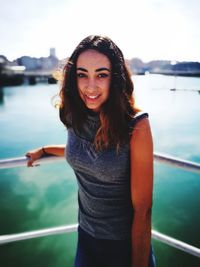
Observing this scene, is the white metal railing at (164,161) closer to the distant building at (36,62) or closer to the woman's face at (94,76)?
the woman's face at (94,76)

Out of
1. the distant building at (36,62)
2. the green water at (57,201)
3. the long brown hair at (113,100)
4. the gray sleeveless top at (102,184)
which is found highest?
the distant building at (36,62)

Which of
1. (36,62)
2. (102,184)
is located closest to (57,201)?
(102,184)

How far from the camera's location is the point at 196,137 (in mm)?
24422

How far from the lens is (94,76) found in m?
1.03

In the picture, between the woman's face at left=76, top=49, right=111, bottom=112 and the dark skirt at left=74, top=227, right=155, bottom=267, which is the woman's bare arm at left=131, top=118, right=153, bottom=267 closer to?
the dark skirt at left=74, top=227, right=155, bottom=267

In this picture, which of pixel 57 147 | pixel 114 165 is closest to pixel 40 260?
pixel 57 147

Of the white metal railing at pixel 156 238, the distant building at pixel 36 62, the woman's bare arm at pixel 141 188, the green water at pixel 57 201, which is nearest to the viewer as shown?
the woman's bare arm at pixel 141 188

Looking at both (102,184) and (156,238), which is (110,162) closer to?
(102,184)

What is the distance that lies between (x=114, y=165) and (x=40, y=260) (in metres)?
6.68

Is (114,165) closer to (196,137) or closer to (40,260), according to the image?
(40,260)

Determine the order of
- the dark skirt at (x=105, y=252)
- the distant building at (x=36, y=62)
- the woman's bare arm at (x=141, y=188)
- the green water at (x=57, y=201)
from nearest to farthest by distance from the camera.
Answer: the woman's bare arm at (x=141, y=188) → the dark skirt at (x=105, y=252) → the green water at (x=57, y=201) → the distant building at (x=36, y=62)

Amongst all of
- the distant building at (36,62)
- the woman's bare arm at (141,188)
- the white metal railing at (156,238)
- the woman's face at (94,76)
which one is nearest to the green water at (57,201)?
the white metal railing at (156,238)

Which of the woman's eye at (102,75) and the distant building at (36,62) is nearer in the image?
the woman's eye at (102,75)

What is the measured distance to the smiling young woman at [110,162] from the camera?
0.89 metres
